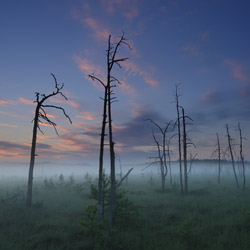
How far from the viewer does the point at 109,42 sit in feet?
36.1

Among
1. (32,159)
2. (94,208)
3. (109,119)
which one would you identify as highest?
(109,119)

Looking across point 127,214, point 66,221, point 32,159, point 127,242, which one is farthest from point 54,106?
point 127,242

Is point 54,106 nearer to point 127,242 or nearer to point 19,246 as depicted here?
point 19,246

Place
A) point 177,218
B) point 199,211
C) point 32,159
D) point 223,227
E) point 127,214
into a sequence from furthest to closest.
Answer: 1. point 32,159
2. point 199,211
3. point 177,218
4. point 127,214
5. point 223,227

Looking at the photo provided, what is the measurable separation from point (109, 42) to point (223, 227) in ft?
37.6

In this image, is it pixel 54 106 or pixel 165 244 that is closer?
pixel 165 244

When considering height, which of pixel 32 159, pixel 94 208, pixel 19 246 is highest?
pixel 32 159

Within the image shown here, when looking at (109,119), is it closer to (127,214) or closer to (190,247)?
(127,214)

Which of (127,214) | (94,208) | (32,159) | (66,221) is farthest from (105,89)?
(32,159)

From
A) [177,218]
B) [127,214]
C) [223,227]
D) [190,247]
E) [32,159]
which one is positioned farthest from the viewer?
[32,159]

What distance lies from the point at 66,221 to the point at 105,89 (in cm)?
785

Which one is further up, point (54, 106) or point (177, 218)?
point (54, 106)

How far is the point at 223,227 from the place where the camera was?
9.52m

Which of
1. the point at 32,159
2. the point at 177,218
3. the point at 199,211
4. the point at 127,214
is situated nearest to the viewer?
the point at 127,214
